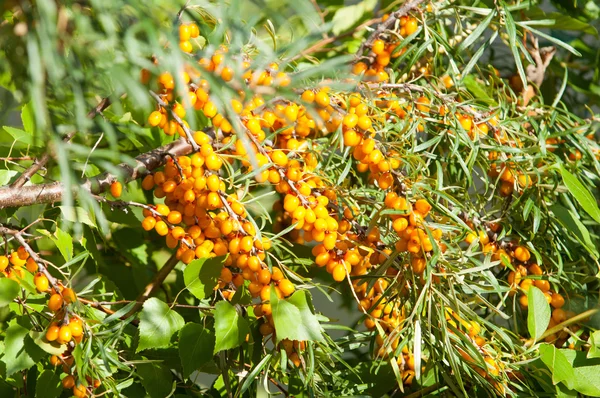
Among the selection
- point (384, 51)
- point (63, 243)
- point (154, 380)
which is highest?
point (384, 51)

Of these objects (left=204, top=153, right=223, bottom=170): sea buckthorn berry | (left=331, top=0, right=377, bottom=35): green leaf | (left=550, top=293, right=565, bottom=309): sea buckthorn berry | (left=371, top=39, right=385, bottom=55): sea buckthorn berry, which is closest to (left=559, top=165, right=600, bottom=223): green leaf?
(left=550, top=293, right=565, bottom=309): sea buckthorn berry

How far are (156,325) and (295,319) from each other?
0.13m

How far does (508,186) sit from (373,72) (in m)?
0.18

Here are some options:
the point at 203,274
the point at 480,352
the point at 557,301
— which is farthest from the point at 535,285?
the point at 203,274

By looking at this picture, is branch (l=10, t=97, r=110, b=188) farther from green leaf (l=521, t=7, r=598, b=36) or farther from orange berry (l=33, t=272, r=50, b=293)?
green leaf (l=521, t=7, r=598, b=36)

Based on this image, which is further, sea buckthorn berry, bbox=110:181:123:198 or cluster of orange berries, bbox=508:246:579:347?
cluster of orange berries, bbox=508:246:579:347

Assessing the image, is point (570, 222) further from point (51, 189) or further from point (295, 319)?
point (51, 189)

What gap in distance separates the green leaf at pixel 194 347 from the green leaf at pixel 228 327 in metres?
0.03

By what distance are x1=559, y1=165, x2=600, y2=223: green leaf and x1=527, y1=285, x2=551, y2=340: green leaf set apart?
0.09 meters

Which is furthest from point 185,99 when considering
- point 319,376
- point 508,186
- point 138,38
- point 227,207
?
point 508,186

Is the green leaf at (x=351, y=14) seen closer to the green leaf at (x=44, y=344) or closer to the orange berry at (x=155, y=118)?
the orange berry at (x=155, y=118)

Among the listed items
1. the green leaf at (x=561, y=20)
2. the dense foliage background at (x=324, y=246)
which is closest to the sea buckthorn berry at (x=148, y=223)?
the dense foliage background at (x=324, y=246)

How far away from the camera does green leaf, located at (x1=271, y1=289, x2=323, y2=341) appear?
1.79 feet

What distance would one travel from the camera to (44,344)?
1.82 ft
